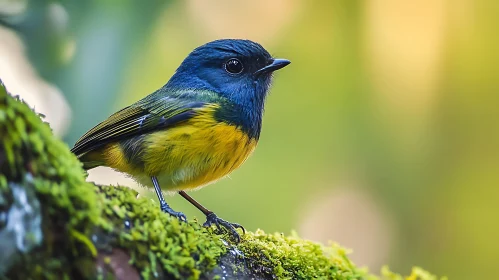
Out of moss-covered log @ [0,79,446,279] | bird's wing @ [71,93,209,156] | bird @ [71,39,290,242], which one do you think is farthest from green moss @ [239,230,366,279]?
bird's wing @ [71,93,209,156]

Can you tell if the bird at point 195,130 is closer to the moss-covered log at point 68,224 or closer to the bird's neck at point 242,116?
the bird's neck at point 242,116

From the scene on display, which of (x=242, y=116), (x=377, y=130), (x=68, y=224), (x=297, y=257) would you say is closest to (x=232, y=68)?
(x=242, y=116)

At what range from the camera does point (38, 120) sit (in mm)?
1545

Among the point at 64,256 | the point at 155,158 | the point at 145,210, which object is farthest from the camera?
the point at 155,158

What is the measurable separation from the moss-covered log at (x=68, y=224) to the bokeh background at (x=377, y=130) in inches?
177

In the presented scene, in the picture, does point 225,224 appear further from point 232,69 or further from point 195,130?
point 232,69

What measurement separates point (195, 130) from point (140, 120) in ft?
1.39

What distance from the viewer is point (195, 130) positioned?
3.09 m

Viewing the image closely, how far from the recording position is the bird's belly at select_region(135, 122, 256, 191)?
307cm

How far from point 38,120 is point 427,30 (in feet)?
20.1

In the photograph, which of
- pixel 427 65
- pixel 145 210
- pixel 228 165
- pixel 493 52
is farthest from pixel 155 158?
pixel 493 52

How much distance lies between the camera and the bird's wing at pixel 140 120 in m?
3.22

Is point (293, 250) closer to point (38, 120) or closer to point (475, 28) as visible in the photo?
point (38, 120)

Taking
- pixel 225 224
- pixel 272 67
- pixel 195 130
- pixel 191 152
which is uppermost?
pixel 272 67
